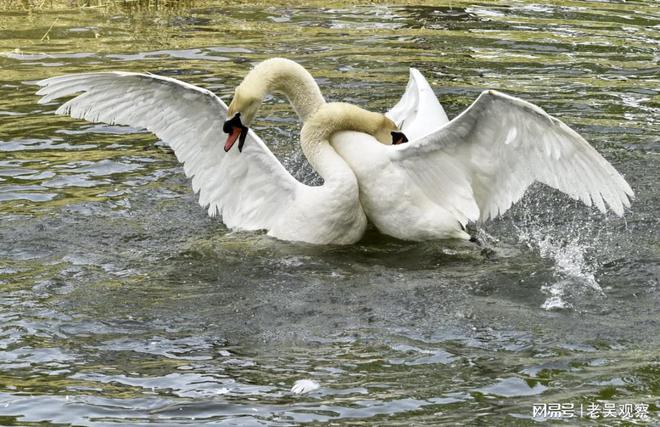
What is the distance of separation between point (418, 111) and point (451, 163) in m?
1.86

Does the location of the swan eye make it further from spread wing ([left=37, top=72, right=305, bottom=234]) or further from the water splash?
the water splash

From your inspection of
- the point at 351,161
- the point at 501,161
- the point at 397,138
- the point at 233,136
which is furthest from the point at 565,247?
the point at 233,136

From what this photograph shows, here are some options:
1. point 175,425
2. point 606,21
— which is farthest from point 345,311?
point 606,21

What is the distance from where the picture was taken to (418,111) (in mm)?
10648

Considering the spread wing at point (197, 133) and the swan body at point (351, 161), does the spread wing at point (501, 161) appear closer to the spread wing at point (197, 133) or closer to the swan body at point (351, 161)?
the swan body at point (351, 161)

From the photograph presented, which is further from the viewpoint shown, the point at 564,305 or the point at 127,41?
the point at 127,41

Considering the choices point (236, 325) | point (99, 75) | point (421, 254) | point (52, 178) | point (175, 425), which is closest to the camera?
point (175, 425)

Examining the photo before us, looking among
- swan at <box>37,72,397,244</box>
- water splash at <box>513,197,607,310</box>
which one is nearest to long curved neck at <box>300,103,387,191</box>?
swan at <box>37,72,397,244</box>

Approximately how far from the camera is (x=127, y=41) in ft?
49.6

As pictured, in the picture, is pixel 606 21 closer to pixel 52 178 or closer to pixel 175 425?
pixel 52 178

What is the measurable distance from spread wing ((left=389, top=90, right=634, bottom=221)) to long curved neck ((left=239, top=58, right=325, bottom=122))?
803 mm

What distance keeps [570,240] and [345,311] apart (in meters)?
2.13

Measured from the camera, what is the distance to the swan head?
8.80 m

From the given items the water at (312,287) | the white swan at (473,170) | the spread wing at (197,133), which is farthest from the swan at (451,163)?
the spread wing at (197,133)
